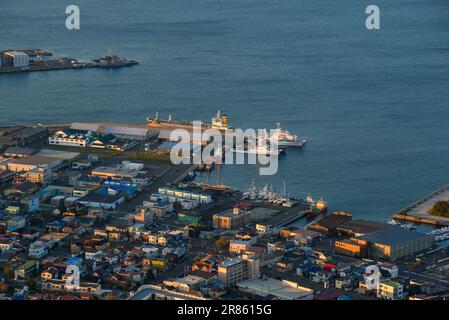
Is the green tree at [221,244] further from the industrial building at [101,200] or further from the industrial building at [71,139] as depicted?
the industrial building at [71,139]

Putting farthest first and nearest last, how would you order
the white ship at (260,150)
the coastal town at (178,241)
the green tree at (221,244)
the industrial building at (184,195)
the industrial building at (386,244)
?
the white ship at (260,150), the industrial building at (184,195), the green tree at (221,244), the industrial building at (386,244), the coastal town at (178,241)

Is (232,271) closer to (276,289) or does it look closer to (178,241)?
(276,289)

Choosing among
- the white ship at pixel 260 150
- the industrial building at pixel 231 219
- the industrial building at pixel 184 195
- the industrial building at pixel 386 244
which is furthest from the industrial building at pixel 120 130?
the industrial building at pixel 386 244

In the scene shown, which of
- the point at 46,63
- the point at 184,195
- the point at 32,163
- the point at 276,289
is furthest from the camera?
the point at 46,63

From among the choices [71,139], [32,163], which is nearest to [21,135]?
[71,139]

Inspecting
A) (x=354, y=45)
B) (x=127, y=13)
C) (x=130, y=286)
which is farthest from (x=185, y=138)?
(x=127, y=13)

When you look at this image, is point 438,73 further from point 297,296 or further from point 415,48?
point 297,296
